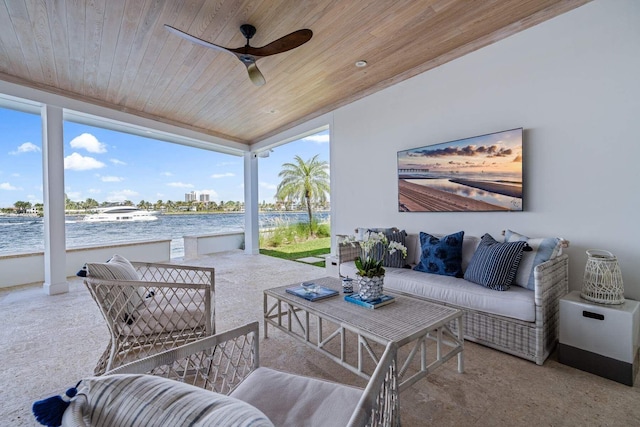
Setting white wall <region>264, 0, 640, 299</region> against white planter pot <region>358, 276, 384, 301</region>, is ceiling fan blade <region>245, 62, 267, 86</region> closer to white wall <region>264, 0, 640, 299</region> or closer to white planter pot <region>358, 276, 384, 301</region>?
white wall <region>264, 0, 640, 299</region>

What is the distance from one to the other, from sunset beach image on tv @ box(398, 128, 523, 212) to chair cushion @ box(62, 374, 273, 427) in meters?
3.17

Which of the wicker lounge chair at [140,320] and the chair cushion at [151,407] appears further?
the wicker lounge chair at [140,320]

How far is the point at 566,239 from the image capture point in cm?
258

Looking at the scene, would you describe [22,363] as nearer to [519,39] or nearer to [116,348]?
[116,348]

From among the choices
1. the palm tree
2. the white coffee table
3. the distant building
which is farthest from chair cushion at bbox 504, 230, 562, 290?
the distant building

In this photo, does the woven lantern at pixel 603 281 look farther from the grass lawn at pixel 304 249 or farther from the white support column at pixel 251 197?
the white support column at pixel 251 197

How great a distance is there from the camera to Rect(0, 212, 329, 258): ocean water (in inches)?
246

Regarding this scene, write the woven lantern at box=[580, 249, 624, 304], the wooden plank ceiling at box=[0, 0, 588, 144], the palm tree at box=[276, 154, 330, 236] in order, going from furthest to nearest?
the palm tree at box=[276, 154, 330, 236], the wooden plank ceiling at box=[0, 0, 588, 144], the woven lantern at box=[580, 249, 624, 304]

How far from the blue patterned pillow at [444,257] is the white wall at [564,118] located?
19.0 inches

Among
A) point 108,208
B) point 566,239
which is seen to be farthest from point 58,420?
point 108,208

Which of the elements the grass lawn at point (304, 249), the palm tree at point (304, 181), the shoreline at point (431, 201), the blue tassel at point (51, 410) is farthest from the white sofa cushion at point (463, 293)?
the palm tree at point (304, 181)

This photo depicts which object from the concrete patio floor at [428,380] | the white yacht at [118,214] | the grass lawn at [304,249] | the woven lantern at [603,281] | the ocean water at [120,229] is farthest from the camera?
the white yacht at [118,214]

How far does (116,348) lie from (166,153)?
15.3m

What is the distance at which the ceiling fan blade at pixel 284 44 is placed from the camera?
7.72 feet
